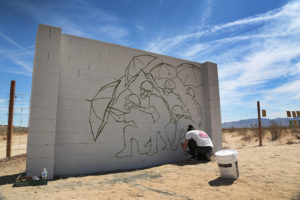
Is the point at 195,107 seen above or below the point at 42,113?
above

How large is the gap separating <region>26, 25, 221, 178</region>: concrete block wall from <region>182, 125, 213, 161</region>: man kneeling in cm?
44

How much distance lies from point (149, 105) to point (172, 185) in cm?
237

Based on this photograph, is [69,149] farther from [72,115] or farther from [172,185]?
[172,185]

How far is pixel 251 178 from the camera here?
3.63 meters

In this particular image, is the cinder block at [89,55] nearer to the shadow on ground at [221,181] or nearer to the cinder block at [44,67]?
the cinder block at [44,67]

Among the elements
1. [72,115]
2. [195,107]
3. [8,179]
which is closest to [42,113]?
[72,115]

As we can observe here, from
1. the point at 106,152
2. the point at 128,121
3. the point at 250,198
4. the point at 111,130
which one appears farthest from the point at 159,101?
the point at 250,198

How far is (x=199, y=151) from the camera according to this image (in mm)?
5176

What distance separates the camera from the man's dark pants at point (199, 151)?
5.14 metres

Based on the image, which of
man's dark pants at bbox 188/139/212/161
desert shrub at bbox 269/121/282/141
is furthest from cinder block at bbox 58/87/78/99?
desert shrub at bbox 269/121/282/141

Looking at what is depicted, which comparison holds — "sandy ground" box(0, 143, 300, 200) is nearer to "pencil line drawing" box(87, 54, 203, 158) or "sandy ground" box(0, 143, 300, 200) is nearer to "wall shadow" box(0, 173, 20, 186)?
"wall shadow" box(0, 173, 20, 186)

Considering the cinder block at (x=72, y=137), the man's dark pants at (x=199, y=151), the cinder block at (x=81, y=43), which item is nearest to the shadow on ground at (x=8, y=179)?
the cinder block at (x=72, y=137)

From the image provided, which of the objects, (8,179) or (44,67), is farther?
(44,67)

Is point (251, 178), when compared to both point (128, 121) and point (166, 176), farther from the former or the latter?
point (128, 121)
